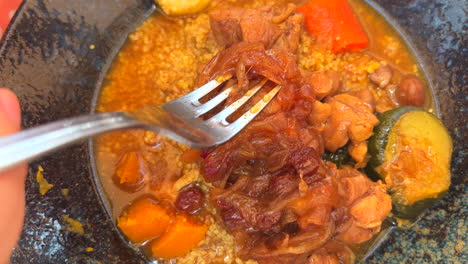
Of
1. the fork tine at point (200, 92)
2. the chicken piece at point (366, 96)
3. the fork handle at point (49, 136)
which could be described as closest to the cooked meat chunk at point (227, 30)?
the fork tine at point (200, 92)

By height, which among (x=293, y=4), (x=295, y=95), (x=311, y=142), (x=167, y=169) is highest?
(x=293, y=4)

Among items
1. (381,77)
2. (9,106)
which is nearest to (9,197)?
(9,106)

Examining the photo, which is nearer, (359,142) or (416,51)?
(359,142)

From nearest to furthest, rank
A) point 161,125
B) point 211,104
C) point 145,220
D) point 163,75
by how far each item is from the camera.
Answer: point 161,125 < point 211,104 < point 145,220 < point 163,75

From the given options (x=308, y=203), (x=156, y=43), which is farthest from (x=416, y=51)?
(x=156, y=43)

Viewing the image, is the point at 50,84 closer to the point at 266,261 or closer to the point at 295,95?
the point at 295,95

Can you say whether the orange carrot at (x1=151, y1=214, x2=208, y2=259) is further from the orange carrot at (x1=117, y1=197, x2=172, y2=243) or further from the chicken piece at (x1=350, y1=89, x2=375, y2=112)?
the chicken piece at (x1=350, y1=89, x2=375, y2=112)

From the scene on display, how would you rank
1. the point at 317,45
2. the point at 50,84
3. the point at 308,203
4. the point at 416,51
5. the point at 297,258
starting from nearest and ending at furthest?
the point at 308,203, the point at 297,258, the point at 50,84, the point at 317,45, the point at 416,51

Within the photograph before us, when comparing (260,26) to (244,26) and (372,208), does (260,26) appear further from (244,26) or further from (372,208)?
(372,208)
